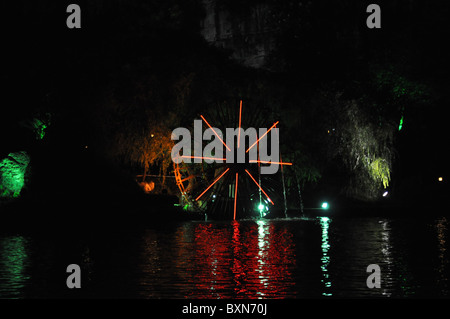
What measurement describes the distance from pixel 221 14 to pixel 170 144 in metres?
34.2

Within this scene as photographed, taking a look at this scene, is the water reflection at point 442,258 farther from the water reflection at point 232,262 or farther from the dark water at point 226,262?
the water reflection at point 232,262

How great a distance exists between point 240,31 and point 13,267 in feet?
166

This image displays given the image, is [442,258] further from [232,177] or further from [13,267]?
[232,177]

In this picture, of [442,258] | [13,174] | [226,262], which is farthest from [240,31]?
[226,262]

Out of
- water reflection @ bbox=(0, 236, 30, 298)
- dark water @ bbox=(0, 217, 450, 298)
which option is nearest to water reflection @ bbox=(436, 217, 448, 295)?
dark water @ bbox=(0, 217, 450, 298)

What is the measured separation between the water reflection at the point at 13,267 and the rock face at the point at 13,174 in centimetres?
788

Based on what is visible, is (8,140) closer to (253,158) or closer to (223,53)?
(253,158)

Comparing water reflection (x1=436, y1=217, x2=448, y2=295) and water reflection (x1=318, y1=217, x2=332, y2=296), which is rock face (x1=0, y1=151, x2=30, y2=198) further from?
water reflection (x1=436, y1=217, x2=448, y2=295)

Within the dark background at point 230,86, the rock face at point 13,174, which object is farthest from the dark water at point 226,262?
the dark background at point 230,86

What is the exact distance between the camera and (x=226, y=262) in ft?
43.0

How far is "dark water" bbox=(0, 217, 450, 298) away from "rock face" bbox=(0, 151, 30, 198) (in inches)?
223

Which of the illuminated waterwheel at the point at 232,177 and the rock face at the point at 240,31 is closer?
the illuminated waterwheel at the point at 232,177

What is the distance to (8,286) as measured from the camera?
34.1ft

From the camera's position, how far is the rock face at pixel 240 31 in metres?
58.7
